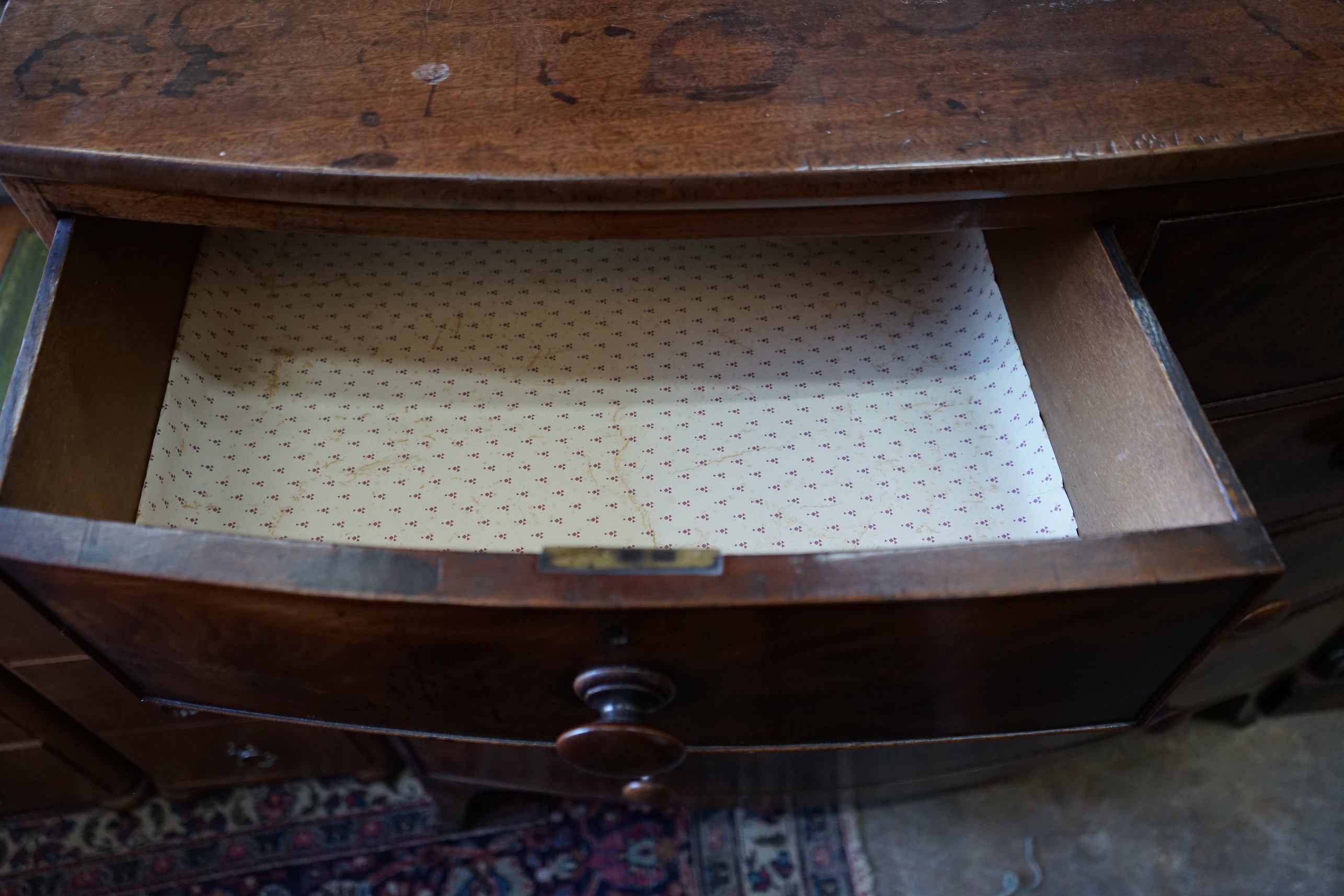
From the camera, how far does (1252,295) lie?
58 cm

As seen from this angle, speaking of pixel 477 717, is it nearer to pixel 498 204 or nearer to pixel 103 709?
pixel 498 204

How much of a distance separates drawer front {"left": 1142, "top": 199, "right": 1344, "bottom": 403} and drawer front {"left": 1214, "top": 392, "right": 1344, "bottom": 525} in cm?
3

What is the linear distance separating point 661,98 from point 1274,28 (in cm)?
36

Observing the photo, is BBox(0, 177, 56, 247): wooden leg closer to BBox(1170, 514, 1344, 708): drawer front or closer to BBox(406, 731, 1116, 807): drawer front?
BBox(406, 731, 1116, 807): drawer front

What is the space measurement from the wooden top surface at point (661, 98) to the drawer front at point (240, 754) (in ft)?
1.83

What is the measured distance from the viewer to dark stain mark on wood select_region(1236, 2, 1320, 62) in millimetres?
540

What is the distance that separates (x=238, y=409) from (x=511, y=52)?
11.7 inches

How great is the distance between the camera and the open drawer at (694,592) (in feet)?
1.34

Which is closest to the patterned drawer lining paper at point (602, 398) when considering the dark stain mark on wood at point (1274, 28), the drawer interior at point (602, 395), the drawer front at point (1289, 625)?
the drawer interior at point (602, 395)

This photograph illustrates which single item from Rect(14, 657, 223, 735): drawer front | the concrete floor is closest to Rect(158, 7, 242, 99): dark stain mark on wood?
Rect(14, 657, 223, 735): drawer front

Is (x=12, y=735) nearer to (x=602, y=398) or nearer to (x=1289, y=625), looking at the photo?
(x=602, y=398)

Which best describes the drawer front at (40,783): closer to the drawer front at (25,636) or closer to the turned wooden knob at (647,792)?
the drawer front at (25,636)

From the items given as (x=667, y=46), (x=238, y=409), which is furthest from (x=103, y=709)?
(x=667, y=46)

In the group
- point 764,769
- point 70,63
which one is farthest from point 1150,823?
point 70,63
